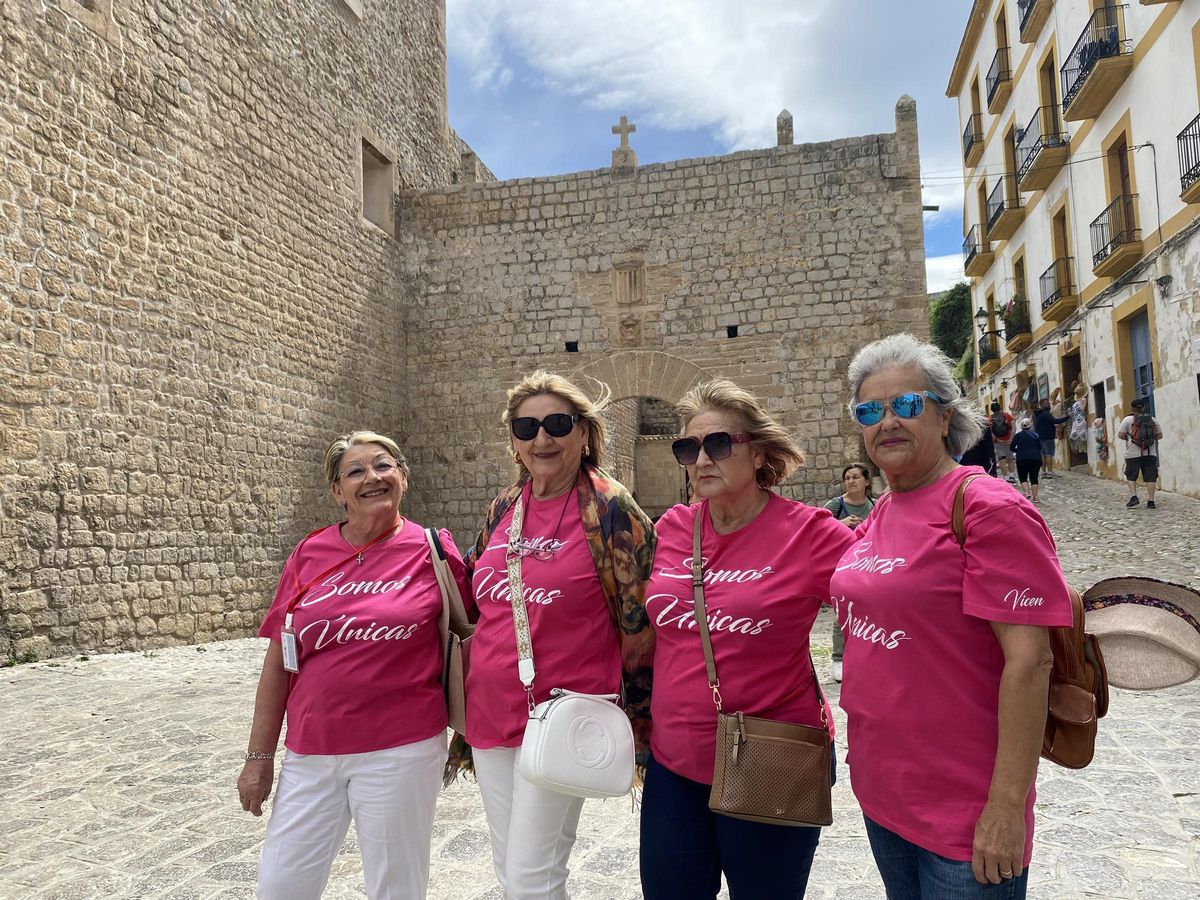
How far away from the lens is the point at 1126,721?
4426 mm

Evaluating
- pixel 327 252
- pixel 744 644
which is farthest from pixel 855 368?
pixel 327 252

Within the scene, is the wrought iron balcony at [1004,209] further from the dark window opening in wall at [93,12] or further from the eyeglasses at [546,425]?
the eyeglasses at [546,425]

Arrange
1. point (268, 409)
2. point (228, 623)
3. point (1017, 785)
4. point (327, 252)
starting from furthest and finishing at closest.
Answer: point (327, 252) < point (268, 409) < point (228, 623) < point (1017, 785)

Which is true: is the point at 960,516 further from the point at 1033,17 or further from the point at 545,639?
the point at 1033,17

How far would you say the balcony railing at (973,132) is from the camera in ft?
69.5

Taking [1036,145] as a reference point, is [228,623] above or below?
below

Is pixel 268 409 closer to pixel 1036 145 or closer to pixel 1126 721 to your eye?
pixel 1126 721

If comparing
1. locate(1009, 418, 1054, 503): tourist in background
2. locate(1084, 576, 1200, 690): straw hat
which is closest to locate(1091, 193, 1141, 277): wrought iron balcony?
locate(1009, 418, 1054, 503): tourist in background

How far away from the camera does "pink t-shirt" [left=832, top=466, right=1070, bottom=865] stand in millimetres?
1379

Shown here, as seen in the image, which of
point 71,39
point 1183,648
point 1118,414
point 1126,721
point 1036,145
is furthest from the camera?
point 1036,145

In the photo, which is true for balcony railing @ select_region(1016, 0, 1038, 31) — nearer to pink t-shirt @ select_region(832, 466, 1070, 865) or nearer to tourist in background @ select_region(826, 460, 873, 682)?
tourist in background @ select_region(826, 460, 873, 682)

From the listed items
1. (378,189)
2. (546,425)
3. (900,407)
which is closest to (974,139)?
(378,189)

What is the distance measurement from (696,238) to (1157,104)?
6.88 metres

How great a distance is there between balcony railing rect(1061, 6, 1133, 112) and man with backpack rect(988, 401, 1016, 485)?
5.48 metres
